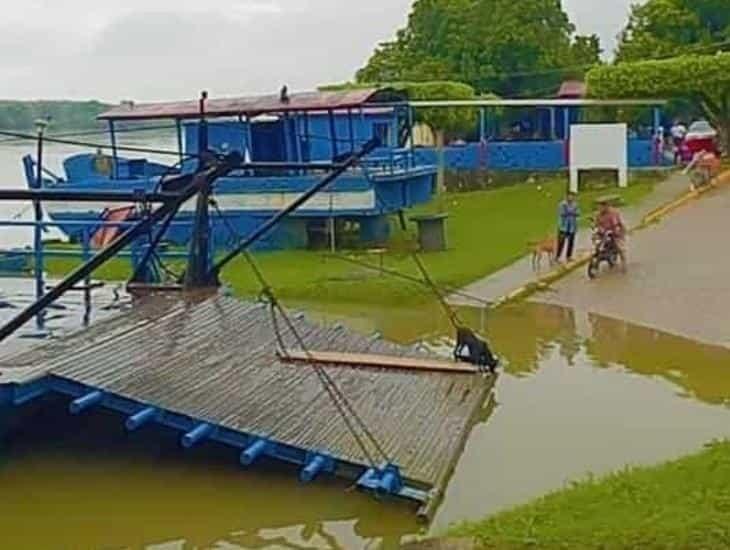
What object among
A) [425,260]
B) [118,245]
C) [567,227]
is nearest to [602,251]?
[567,227]

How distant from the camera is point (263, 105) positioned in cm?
2753

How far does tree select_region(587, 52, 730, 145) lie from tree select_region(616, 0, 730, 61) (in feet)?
30.2

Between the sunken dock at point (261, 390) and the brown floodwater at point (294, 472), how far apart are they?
0.80ft

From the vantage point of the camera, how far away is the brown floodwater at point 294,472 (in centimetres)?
998

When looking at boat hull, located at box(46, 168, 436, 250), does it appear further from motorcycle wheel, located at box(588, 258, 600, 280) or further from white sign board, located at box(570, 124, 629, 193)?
white sign board, located at box(570, 124, 629, 193)

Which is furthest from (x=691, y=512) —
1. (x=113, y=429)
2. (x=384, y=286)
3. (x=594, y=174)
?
(x=594, y=174)

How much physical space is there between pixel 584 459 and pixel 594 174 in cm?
2629

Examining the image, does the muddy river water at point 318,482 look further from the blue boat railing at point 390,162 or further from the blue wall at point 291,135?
the blue wall at point 291,135

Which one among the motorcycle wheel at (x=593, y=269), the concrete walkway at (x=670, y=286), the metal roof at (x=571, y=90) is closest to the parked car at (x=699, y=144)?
the metal roof at (x=571, y=90)

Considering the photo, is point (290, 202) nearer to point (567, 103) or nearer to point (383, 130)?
point (383, 130)

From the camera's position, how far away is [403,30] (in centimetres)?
5881

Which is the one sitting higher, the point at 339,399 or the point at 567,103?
the point at 567,103

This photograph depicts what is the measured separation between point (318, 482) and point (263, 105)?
17558 mm

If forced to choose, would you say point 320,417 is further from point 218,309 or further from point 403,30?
point 403,30
